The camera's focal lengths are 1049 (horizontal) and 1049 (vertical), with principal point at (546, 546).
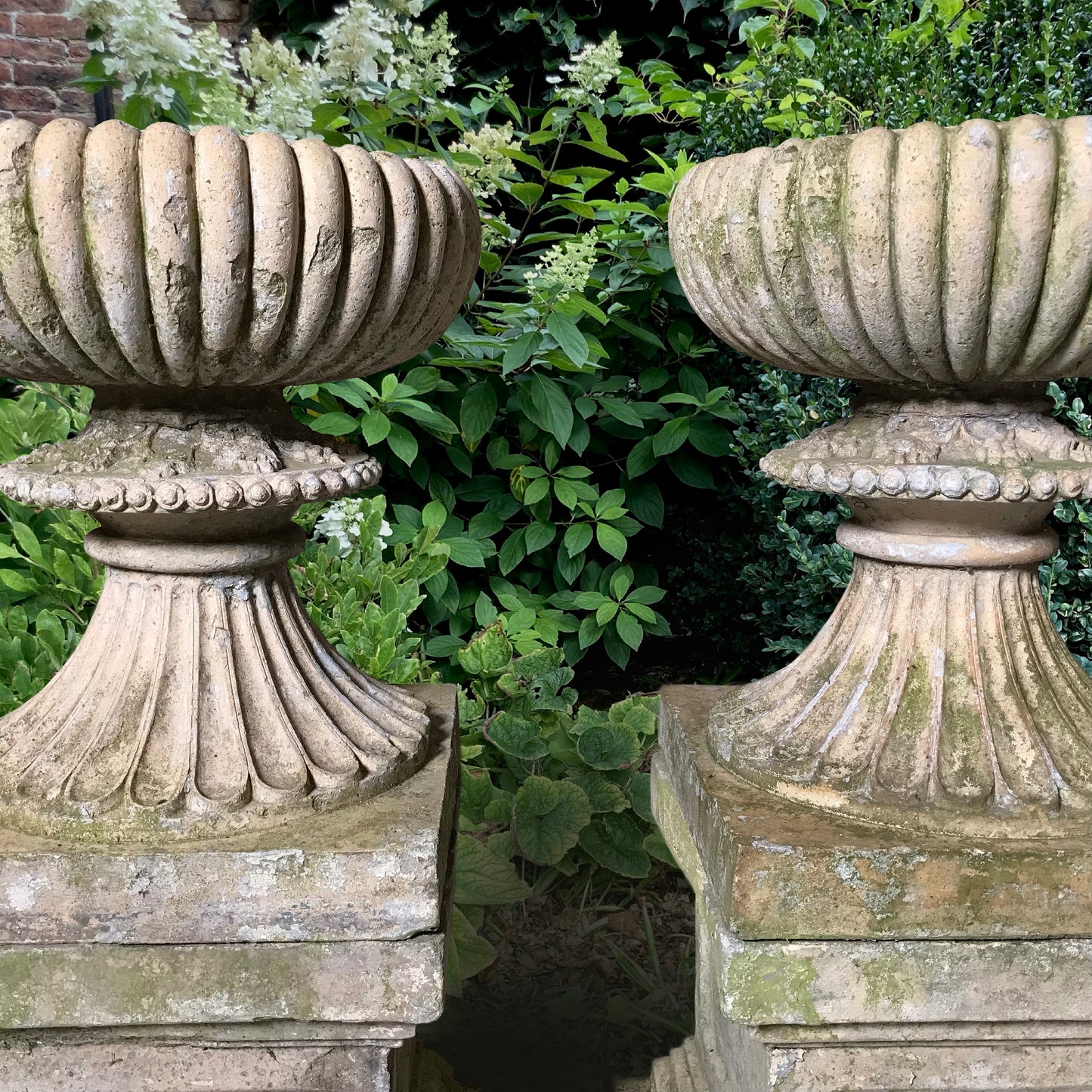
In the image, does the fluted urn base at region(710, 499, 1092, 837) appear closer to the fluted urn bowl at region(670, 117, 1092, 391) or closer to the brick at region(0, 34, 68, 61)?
the fluted urn bowl at region(670, 117, 1092, 391)

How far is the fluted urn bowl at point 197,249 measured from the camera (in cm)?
101

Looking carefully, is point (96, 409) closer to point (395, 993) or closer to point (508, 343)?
point (395, 993)

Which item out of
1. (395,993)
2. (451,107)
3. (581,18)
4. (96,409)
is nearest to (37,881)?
(395,993)

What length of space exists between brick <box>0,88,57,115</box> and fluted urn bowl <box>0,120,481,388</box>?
3.00 metres

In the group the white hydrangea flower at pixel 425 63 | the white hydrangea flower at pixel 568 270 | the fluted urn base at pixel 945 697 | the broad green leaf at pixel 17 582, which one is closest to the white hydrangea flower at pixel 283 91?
the white hydrangea flower at pixel 425 63

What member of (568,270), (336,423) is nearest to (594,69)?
(568,270)

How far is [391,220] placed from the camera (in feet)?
3.76

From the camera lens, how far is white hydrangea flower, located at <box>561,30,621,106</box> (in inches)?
110

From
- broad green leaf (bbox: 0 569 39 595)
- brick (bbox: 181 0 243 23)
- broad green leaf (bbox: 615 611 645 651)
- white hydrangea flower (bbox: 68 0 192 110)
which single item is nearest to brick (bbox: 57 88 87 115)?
brick (bbox: 181 0 243 23)

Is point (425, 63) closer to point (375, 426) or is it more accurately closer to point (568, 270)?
point (568, 270)

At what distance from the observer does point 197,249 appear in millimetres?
1041

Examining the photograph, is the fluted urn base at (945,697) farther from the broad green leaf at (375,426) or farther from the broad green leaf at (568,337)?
the broad green leaf at (375,426)

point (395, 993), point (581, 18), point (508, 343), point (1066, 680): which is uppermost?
point (581, 18)

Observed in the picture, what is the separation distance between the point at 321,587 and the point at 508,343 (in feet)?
2.72
